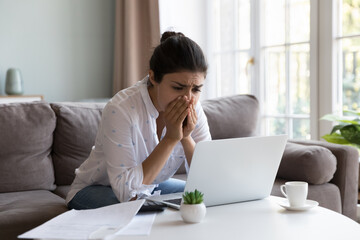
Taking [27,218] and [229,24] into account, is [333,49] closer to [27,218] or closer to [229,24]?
[229,24]

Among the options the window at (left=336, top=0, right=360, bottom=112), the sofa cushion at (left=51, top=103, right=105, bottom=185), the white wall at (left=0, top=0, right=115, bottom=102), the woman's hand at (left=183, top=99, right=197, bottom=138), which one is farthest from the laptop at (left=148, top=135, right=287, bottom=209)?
the white wall at (left=0, top=0, right=115, bottom=102)

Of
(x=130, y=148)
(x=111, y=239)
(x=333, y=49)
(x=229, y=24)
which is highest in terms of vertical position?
(x=229, y=24)

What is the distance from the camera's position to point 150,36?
3809mm

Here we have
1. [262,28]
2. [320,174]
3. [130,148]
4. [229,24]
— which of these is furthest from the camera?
[229,24]

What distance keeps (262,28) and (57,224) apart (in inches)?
105

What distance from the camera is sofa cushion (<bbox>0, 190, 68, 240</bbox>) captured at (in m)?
1.63

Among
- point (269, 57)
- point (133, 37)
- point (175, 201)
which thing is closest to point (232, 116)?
point (269, 57)

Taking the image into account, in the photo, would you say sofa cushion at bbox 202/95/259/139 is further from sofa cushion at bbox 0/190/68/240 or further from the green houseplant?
sofa cushion at bbox 0/190/68/240

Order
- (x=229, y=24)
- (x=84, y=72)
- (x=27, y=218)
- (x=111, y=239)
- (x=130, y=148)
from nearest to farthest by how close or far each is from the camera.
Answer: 1. (x=111, y=239)
2. (x=130, y=148)
3. (x=27, y=218)
4. (x=229, y=24)
5. (x=84, y=72)

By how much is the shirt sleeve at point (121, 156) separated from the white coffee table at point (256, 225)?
0.58ft

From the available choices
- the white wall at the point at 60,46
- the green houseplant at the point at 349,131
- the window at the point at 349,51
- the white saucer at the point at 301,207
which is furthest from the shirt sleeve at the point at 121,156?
the white wall at the point at 60,46

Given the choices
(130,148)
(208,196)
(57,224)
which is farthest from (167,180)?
(57,224)

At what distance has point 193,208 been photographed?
1.14m

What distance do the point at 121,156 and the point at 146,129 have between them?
0.18 metres
